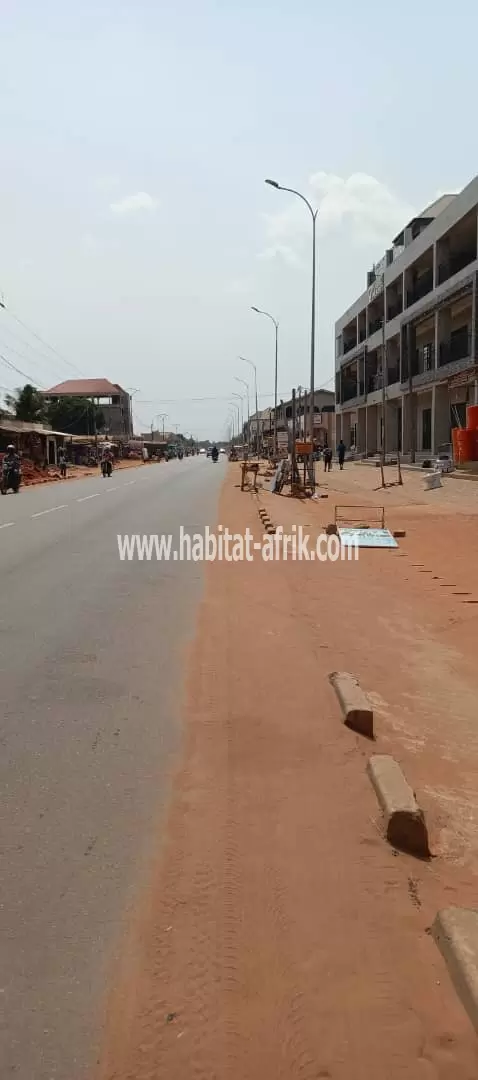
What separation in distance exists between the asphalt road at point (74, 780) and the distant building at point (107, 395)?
11925cm

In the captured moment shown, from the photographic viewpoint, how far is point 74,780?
4.54 metres

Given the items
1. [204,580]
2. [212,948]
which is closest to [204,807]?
[212,948]

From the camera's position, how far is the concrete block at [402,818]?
3.82 meters

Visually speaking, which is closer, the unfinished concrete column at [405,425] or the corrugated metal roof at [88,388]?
the unfinished concrete column at [405,425]

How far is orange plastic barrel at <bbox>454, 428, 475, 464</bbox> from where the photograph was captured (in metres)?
30.2

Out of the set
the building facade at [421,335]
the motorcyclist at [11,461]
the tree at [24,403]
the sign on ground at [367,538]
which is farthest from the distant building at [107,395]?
the sign on ground at [367,538]

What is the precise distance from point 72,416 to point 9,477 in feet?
207

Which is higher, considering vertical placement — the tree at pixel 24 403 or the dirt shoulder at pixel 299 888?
the tree at pixel 24 403

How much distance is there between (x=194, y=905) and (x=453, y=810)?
164 centimetres

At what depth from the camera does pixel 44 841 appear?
12.6 ft

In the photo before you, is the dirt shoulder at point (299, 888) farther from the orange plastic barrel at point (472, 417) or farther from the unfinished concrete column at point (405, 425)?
the unfinished concrete column at point (405, 425)

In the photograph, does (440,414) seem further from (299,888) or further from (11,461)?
(299,888)

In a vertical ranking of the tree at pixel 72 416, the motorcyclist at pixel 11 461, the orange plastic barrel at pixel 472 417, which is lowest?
the motorcyclist at pixel 11 461

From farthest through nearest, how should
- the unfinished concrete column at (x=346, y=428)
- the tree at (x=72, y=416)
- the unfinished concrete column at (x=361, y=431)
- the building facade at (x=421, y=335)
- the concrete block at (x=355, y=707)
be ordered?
the tree at (x=72, y=416) < the unfinished concrete column at (x=346, y=428) < the unfinished concrete column at (x=361, y=431) < the building facade at (x=421, y=335) < the concrete block at (x=355, y=707)
